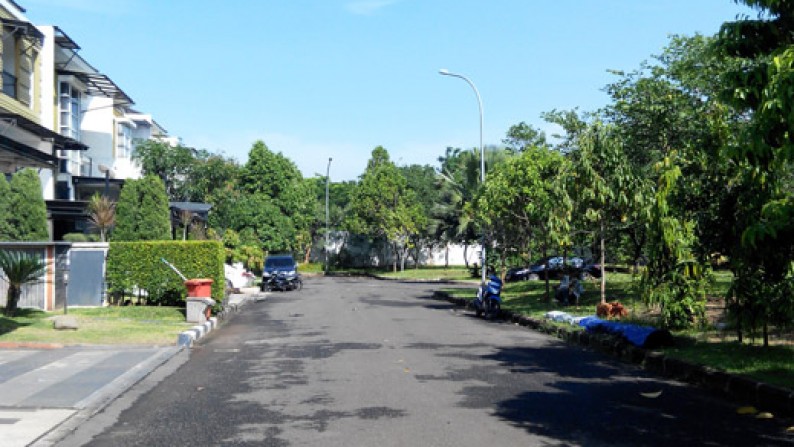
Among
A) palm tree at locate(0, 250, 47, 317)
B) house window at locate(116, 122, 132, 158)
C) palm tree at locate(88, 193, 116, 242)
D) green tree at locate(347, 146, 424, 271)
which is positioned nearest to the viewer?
palm tree at locate(0, 250, 47, 317)

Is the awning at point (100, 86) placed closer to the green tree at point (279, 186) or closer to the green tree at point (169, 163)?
the green tree at point (169, 163)

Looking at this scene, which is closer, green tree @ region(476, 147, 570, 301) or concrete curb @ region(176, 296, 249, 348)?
concrete curb @ region(176, 296, 249, 348)

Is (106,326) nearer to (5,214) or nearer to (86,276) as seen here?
(86,276)

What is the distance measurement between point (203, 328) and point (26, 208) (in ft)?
42.5

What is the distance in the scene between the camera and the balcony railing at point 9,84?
87.6 ft

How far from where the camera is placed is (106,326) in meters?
17.7

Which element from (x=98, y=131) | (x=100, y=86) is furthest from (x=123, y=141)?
(x=100, y=86)

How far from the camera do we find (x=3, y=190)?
88.9 feet

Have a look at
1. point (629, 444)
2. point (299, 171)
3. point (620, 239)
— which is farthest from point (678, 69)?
point (299, 171)

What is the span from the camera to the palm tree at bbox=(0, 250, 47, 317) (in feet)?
58.6

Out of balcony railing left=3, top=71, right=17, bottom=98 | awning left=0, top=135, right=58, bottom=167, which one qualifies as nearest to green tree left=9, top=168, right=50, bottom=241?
balcony railing left=3, top=71, right=17, bottom=98

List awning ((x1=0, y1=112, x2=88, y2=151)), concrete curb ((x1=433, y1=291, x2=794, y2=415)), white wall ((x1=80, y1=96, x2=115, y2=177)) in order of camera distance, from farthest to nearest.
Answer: white wall ((x1=80, y1=96, x2=115, y2=177)), awning ((x1=0, y1=112, x2=88, y2=151)), concrete curb ((x1=433, y1=291, x2=794, y2=415))

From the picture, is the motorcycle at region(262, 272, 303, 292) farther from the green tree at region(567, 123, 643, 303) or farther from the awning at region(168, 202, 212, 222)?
the green tree at region(567, 123, 643, 303)

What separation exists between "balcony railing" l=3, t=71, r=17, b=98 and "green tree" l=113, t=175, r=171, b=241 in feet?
16.4
